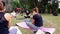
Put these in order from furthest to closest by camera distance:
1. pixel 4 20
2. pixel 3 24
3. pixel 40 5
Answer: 1. pixel 40 5
2. pixel 3 24
3. pixel 4 20

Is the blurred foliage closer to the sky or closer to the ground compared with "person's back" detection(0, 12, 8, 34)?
closer to the ground

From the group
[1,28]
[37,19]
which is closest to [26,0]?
[37,19]

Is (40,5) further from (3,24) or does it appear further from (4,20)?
(4,20)

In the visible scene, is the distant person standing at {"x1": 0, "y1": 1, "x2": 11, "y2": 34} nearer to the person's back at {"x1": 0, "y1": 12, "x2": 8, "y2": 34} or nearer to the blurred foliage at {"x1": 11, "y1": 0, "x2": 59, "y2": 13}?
the person's back at {"x1": 0, "y1": 12, "x2": 8, "y2": 34}

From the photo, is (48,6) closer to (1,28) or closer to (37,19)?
(37,19)

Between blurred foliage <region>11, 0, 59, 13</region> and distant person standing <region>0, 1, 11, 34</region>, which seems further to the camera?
blurred foliage <region>11, 0, 59, 13</region>

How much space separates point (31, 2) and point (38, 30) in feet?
60.6

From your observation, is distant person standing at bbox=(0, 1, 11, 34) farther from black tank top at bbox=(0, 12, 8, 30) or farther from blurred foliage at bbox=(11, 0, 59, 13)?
blurred foliage at bbox=(11, 0, 59, 13)

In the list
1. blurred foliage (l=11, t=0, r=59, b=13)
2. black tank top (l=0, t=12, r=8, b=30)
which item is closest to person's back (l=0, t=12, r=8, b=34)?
black tank top (l=0, t=12, r=8, b=30)

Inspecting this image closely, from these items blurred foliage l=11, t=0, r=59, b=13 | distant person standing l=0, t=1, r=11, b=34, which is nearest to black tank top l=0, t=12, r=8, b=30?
distant person standing l=0, t=1, r=11, b=34

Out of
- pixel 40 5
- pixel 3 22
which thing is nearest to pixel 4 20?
pixel 3 22

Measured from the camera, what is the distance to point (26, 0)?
2583 centimetres

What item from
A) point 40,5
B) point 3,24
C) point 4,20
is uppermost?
point 4,20

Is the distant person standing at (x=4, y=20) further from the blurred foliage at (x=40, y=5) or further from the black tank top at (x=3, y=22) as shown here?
the blurred foliage at (x=40, y=5)
